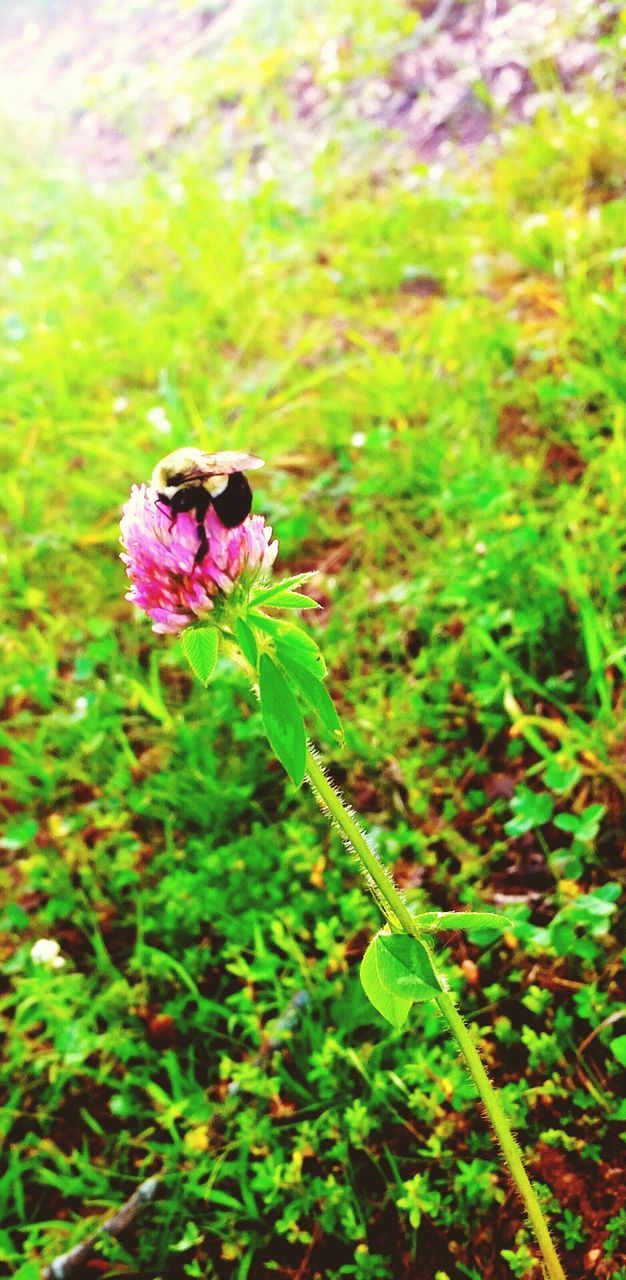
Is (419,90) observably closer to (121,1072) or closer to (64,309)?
(64,309)

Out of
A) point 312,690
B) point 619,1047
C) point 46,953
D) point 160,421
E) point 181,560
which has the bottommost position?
point 619,1047

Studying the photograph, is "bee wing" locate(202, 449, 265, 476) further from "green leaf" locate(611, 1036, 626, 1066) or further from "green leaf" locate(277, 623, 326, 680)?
"green leaf" locate(611, 1036, 626, 1066)

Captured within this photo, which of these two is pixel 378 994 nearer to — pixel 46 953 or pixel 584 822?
pixel 584 822

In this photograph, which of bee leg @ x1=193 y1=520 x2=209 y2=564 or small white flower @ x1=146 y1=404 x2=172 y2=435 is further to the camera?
small white flower @ x1=146 y1=404 x2=172 y2=435

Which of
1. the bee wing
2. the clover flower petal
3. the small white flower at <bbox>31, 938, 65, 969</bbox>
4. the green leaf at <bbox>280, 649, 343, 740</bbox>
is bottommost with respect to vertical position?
the small white flower at <bbox>31, 938, 65, 969</bbox>

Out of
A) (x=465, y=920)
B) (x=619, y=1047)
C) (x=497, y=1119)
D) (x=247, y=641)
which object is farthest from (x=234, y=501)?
(x=619, y=1047)

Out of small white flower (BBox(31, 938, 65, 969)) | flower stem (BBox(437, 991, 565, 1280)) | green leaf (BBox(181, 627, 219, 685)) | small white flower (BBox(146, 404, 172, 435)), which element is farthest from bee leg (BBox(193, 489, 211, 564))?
small white flower (BBox(146, 404, 172, 435))
